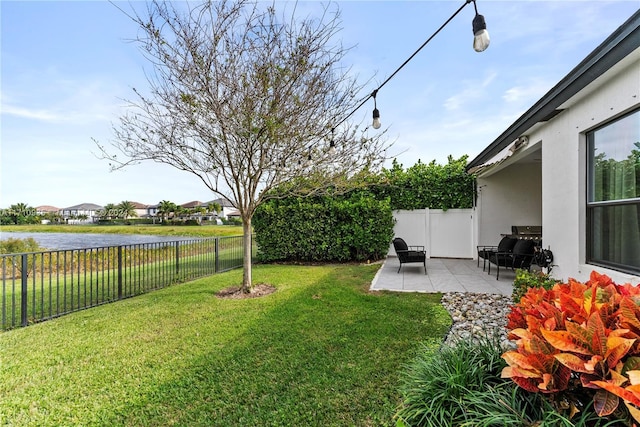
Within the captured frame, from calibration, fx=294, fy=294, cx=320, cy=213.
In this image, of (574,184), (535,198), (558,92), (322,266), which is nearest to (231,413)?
(574,184)

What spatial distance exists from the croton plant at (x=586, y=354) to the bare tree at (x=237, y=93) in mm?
4421

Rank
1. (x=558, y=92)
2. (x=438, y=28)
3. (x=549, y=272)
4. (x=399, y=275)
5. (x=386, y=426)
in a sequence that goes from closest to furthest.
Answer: (x=386, y=426)
(x=438, y=28)
(x=558, y=92)
(x=549, y=272)
(x=399, y=275)

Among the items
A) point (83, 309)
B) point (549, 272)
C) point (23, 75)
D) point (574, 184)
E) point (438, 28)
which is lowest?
point (83, 309)

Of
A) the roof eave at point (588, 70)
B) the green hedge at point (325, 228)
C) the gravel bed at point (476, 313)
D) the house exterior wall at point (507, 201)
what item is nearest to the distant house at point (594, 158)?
the roof eave at point (588, 70)

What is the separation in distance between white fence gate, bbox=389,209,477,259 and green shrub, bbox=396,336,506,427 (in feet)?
27.2

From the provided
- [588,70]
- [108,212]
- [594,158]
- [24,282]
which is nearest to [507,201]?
[594,158]

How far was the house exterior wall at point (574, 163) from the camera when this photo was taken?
3.19 meters

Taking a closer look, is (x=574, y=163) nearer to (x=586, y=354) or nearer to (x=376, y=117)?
(x=376, y=117)

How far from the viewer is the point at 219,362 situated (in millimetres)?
3080

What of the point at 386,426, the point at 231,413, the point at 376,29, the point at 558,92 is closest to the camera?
the point at 386,426

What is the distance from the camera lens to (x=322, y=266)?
9.18m

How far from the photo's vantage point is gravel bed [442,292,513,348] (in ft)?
11.8

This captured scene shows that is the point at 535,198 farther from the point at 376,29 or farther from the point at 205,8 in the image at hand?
the point at 205,8

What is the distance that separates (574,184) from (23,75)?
9974 millimetres
